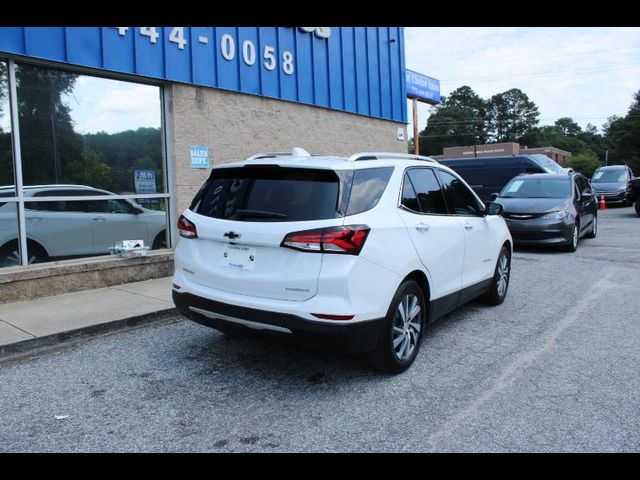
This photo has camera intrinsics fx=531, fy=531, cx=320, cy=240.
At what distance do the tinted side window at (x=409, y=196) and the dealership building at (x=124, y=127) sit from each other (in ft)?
15.2

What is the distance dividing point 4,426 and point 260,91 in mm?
A: 7231

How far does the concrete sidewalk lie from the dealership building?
400 mm

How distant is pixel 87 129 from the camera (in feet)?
24.6

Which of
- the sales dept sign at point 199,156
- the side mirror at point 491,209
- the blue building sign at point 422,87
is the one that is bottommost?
the side mirror at point 491,209

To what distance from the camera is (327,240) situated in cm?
364

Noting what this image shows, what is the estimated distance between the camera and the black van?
18.1 metres

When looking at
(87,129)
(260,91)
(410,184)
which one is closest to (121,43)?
(87,129)

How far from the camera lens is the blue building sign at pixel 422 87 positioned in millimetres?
23188

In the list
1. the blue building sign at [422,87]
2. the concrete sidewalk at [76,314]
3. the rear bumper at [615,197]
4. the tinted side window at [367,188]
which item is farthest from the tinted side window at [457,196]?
the rear bumper at [615,197]

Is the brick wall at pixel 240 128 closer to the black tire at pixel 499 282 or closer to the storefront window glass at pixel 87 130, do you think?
the storefront window glass at pixel 87 130

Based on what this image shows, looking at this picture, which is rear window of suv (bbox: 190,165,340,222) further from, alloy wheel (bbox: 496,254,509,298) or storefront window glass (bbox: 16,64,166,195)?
storefront window glass (bbox: 16,64,166,195)

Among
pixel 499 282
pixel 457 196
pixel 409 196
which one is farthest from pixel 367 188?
pixel 499 282

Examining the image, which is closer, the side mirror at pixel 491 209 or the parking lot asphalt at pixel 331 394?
the parking lot asphalt at pixel 331 394

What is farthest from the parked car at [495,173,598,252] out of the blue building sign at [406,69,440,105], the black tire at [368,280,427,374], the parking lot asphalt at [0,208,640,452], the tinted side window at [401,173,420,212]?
the blue building sign at [406,69,440,105]
